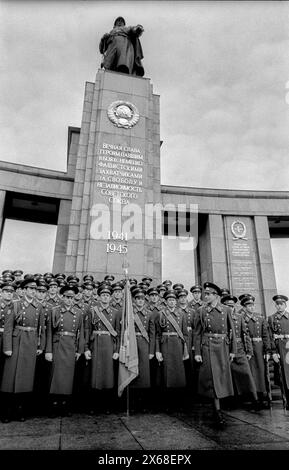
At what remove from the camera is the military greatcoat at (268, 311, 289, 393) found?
6.40 m

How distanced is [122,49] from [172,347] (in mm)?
14846

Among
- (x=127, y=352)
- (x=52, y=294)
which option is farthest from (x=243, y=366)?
(x=52, y=294)

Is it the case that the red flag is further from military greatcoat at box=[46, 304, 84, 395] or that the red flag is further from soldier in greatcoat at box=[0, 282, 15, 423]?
soldier in greatcoat at box=[0, 282, 15, 423]

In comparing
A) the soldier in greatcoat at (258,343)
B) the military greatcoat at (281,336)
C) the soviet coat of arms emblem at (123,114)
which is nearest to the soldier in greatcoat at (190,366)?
the soldier in greatcoat at (258,343)

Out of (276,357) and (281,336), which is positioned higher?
(281,336)

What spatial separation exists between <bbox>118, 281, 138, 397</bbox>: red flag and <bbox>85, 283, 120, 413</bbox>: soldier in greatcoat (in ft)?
0.69

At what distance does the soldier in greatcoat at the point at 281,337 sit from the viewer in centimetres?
625

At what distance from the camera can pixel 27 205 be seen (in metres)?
16.2

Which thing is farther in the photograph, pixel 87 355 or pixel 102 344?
pixel 102 344

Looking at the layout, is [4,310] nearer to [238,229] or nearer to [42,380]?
[42,380]

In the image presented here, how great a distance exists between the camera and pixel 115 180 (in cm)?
1229

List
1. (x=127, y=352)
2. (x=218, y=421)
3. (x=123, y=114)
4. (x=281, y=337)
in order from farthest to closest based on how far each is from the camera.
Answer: (x=123, y=114), (x=281, y=337), (x=127, y=352), (x=218, y=421)

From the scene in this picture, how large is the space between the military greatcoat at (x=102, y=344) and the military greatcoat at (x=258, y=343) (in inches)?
108
